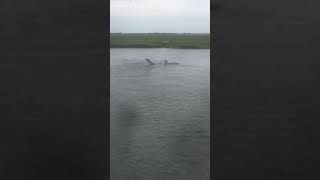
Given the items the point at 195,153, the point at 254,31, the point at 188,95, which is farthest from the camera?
the point at 188,95

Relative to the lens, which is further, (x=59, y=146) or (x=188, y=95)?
(x=188, y=95)

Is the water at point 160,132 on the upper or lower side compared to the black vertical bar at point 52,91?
lower

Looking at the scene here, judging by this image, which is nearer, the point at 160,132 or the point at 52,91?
the point at 52,91

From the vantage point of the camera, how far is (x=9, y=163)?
278cm

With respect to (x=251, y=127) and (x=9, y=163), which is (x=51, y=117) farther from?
(x=251, y=127)

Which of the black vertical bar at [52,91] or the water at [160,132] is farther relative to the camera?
the water at [160,132]

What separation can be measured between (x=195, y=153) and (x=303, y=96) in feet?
16.2

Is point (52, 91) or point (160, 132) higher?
point (52, 91)

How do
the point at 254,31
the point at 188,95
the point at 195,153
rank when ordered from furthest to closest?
the point at 188,95
the point at 195,153
the point at 254,31

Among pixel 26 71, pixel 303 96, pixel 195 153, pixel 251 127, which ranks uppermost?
pixel 26 71

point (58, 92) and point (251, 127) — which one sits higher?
point (58, 92)

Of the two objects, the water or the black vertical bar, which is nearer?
the black vertical bar

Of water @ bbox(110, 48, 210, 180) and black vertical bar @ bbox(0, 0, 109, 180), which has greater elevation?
black vertical bar @ bbox(0, 0, 109, 180)

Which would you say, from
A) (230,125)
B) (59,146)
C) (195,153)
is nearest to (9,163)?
(59,146)
